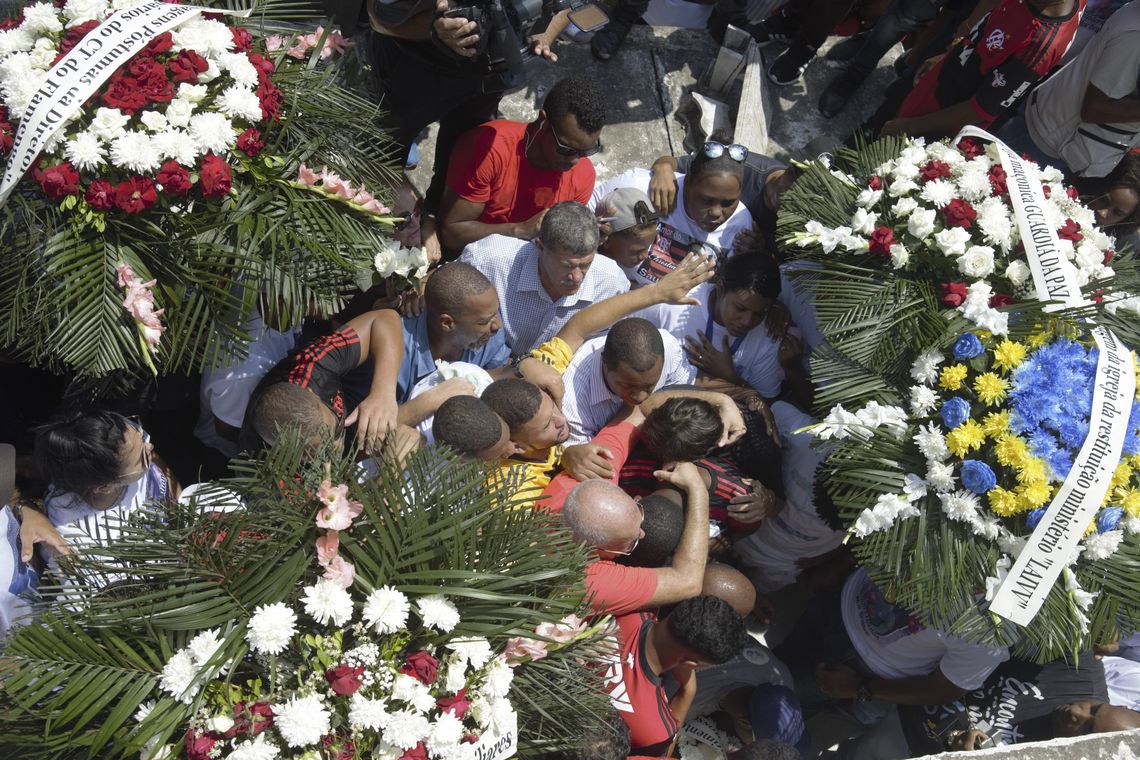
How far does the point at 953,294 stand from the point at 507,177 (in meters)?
2.14

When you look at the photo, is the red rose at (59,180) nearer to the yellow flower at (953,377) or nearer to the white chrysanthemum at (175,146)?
the white chrysanthemum at (175,146)

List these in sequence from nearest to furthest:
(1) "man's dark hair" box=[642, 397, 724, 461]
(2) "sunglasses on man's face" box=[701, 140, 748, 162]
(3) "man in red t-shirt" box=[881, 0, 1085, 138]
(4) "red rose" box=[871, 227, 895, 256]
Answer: (4) "red rose" box=[871, 227, 895, 256], (1) "man's dark hair" box=[642, 397, 724, 461], (3) "man in red t-shirt" box=[881, 0, 1085, 138], (2) "sunglasses on man's face" box=[701, 140, 748, 162]

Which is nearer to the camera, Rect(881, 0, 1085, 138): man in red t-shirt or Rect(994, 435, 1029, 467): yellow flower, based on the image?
Rect(994, 435, 1029, 467): yellow flower

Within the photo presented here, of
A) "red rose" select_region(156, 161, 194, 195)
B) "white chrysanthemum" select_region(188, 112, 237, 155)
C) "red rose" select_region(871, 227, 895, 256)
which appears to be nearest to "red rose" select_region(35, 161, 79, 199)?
"red rose" select_region(156, 161, 194, 195)

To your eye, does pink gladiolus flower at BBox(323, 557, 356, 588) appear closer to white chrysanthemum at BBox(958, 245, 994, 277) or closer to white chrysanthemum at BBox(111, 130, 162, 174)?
white chrysanthemum at BBox(111, 130, 162, 174)

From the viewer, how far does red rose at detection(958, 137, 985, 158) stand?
133 inches

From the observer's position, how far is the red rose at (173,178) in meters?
2.25

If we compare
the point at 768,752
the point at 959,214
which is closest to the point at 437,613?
the point at 768,752

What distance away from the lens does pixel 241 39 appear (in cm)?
256

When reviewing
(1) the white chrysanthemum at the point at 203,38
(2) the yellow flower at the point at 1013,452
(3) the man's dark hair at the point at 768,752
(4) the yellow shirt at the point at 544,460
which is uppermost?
(1) the white chrysanthemum at the point at 203,38

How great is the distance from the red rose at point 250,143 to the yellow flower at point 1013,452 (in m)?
2.56

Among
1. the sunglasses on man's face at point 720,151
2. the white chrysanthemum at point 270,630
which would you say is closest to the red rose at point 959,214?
the sunglasses on man's face at point 720,151

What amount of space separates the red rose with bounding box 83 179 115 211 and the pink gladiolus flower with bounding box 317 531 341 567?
114cm

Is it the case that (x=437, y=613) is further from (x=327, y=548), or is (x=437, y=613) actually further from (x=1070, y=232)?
(x=1070, y=232)
